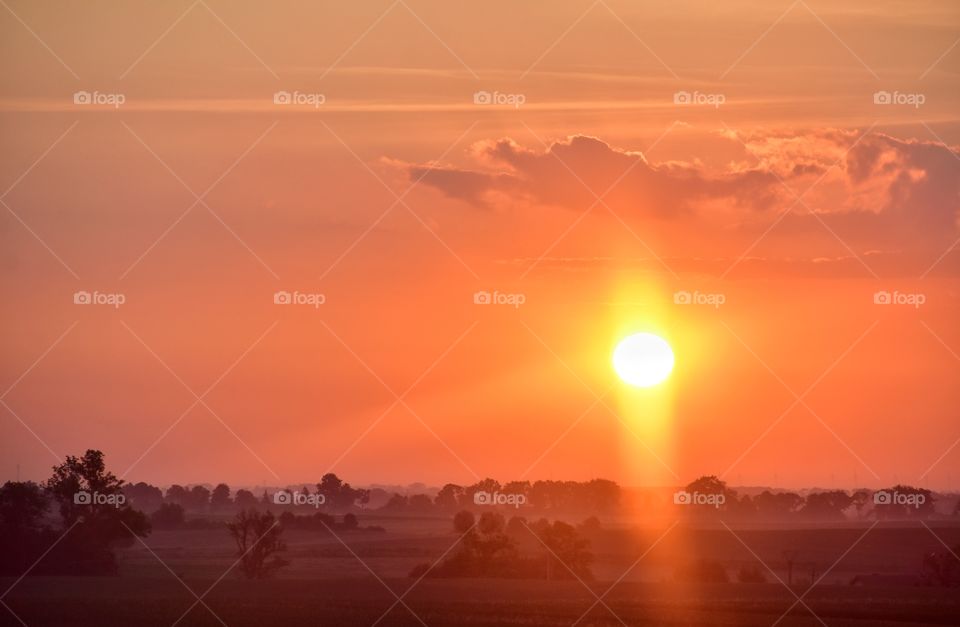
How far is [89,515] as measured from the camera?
1797 inches

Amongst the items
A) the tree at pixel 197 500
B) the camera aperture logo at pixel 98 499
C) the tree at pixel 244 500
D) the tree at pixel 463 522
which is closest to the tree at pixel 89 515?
the camera aperture logo at pixel 98 499

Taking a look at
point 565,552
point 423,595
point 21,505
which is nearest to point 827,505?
point 565,552

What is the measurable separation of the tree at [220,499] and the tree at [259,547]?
22.6 m

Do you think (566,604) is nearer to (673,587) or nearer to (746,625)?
(746,625)

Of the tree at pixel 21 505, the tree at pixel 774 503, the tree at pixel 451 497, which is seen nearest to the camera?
the tree at pixel 21 505

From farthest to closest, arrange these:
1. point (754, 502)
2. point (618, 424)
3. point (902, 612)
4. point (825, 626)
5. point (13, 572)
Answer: point (754, 502) → point (618, 424) → point (13, 572) → point (902, 612) → point (825, 626)

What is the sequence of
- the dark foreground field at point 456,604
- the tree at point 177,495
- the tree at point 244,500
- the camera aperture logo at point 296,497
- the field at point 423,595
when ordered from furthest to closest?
1. the tree at point 244,500
2. the tree at point 177,495
3. the camera aperture logo at point 296,497
4. the field at point 423,595
5. the dark foreground field at point 456,604

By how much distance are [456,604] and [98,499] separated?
17.4 meters

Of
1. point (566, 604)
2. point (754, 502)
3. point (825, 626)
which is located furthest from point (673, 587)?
point (754, 502)

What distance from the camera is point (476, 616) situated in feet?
102

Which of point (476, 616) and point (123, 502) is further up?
point (123, 502)

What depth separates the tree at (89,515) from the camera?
4297 centimetres

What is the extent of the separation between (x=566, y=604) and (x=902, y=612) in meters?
8.19

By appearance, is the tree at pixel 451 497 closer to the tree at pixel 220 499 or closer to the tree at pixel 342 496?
the tree at pixel 342 496
